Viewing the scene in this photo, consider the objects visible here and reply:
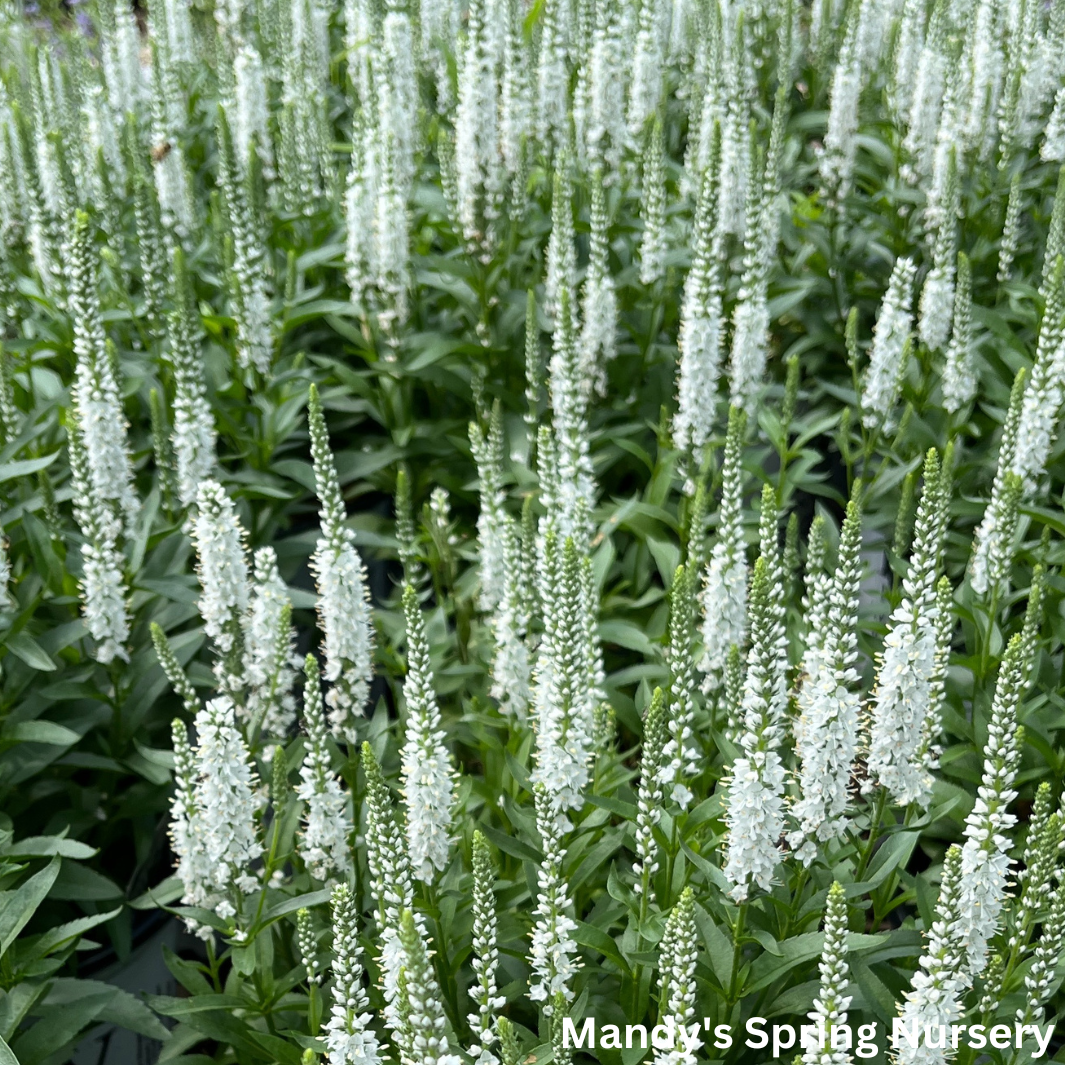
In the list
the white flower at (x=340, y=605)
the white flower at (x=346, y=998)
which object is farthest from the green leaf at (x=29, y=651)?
the white flower at (x=346, y=998)

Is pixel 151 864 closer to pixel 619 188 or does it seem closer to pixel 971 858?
pixel 971 858

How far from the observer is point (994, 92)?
7375mm

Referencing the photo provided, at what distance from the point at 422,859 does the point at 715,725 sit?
4.42ft

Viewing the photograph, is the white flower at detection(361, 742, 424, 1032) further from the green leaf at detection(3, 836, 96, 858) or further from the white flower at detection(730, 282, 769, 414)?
the white flower at detection(730, 282, 769, 414)

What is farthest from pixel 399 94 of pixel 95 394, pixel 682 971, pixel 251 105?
pixel 682 971

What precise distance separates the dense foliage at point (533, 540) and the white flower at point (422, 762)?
16mm

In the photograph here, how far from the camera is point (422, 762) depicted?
3.47 metres

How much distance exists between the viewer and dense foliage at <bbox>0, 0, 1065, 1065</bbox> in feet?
11.1

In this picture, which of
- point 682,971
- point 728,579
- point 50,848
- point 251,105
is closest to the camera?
point 682,971

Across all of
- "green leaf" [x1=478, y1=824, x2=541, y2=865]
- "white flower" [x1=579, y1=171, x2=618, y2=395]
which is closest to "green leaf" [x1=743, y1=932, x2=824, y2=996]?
"green leaf" [x1=478, y1=824, x2=541, y2=865]

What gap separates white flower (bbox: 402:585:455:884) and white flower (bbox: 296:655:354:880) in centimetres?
30

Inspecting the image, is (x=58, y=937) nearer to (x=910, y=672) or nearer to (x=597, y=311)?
(x=910, y=672)

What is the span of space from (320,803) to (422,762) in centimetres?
47

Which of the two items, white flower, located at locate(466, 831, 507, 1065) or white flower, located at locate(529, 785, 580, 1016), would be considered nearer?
white flower, located at locate(466, 831, 507, 1065)
